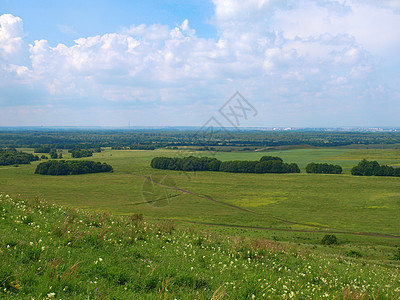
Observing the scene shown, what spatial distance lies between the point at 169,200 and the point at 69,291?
67.2 meters

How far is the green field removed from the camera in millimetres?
48875

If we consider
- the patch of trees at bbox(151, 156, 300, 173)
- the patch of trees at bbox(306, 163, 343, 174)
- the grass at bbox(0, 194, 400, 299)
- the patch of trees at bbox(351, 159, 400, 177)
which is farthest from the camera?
the patch of trees at bbox(151, 156, 300, 173)

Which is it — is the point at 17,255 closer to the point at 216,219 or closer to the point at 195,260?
the point at 195,260

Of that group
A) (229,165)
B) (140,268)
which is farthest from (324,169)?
(140,268)

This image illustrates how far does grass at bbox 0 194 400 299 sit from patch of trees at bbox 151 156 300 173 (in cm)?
11433

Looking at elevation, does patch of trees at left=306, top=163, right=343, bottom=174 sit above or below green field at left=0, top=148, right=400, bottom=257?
above

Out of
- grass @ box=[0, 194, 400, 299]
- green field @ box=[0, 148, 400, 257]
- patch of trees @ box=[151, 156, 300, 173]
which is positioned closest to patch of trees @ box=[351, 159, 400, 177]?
green field @ box=[0, 148, 400, 257]

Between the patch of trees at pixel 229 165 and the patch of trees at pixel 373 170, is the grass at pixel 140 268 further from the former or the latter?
the patch of trees at pixel 373 170

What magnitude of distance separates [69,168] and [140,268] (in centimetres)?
12063

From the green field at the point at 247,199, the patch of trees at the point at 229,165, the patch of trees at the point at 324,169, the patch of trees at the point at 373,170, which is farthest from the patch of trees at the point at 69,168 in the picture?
the patch of trees at the point at 373,170

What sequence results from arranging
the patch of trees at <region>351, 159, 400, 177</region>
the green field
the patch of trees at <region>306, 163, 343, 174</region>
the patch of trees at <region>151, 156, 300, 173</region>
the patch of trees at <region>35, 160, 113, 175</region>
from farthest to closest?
1. the patch of trees at <region>151, 156, 300, 173</region>
2. the patch of trees at <region>306, 163, 343, 174</region>
3. the patch of trees at <region>35, 160, 113, 175</region>
4. the patch of trees at <region>351, 159, 400, 177</region>
5. the green field

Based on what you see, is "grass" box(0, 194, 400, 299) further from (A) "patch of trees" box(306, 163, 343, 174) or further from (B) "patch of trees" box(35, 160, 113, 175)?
(A) "patch of trees" box(306, 163, 343, 174)

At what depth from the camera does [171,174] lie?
117 meters

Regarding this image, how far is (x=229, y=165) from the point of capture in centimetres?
12738
